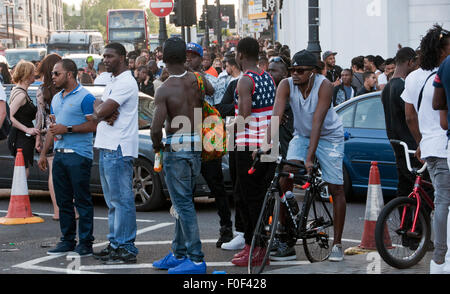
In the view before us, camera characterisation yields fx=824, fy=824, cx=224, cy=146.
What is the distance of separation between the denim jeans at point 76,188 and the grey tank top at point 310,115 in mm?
2089

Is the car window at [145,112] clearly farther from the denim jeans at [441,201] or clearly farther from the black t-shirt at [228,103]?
the denim jeans at [441,201]

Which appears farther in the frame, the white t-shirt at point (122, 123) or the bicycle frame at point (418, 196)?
the white t-shirt at point (122, 123)

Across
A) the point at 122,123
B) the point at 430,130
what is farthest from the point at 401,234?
the point at 122,123

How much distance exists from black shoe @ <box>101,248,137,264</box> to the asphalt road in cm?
9

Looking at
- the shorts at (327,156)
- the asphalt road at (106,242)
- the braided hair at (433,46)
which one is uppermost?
the braided hair at (433,46)

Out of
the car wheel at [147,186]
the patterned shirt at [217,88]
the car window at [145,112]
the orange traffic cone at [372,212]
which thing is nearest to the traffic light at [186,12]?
the car window at [145,112]

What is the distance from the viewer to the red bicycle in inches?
262

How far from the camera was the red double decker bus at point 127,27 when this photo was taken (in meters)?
46.4

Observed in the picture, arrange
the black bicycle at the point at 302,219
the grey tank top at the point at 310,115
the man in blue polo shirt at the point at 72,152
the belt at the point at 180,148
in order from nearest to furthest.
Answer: the black bicycle at the point at 302,219, the belt at the point at 180,148, the grey tank top at the point at 310,115, the man in blue polo shirt at the point at 72,152

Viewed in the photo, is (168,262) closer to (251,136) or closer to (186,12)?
(251,136)

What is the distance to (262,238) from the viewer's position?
6.49 m

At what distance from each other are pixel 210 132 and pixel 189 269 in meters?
1.14
